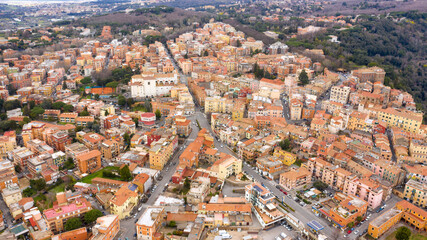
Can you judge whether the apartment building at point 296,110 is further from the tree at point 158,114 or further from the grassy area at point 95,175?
the grassy area at point 95,175

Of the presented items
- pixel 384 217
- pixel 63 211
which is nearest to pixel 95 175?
pixel 63 211

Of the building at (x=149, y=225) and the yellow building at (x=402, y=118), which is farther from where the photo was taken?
the yellow building at (x=402, y=118)

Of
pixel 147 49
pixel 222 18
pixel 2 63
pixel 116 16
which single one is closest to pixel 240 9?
pixel 222 18

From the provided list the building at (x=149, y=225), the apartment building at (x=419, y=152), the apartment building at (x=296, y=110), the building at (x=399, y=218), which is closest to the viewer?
the building at (x=149, y=225)

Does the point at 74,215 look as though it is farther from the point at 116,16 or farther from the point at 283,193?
the point at 116,16

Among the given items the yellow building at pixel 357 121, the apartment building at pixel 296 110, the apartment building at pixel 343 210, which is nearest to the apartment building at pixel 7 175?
the apartment building at pixel 343 210

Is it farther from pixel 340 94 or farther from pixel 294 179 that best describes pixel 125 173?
pixel 340 94

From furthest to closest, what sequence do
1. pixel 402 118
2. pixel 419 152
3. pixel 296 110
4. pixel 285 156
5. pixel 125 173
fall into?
pixel 296 110, pixel 402 118, pixel 419 152, pixel 285 156, pixel 125 173
